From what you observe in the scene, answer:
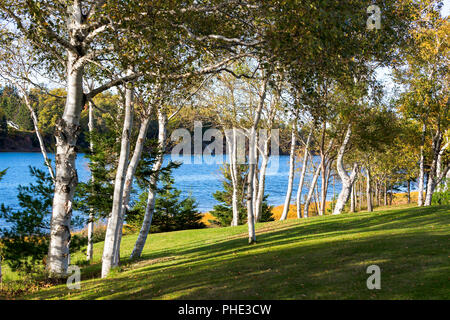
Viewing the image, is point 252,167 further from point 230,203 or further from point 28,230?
point 230,203

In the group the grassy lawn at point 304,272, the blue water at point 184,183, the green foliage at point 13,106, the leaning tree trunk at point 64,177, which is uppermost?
the green foliage at point 13,106

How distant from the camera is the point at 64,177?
955cm

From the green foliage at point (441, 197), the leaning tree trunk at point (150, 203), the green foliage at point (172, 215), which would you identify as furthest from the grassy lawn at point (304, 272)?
the green foliage at point (172, 215)

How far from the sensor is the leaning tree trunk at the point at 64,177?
9.52m

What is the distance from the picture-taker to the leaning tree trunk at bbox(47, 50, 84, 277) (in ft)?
31.2

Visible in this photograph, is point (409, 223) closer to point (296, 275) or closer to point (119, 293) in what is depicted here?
point (296, 275)

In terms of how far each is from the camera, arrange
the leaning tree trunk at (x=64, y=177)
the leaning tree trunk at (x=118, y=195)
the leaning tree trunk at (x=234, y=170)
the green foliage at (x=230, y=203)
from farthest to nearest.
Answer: the green foliage at (x=230, y=203), the leaning tree trunk at (x=234, y=170), the leaning tree trunk at (x=118, y=195), the leaning tree trunk at (x=64, y=177)

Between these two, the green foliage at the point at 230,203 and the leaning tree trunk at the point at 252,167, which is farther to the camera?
the green foliage at the point at 230,203

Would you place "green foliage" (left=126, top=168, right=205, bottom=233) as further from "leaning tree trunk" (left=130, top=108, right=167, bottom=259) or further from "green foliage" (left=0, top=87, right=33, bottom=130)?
"leaning tree trunk" (left=130, top=108, right=167, bottom=259)

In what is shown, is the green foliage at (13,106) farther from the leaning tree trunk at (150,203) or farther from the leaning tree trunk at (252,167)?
the leaning tree trunk at (252,167)

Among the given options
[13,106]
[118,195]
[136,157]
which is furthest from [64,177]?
[13,106]

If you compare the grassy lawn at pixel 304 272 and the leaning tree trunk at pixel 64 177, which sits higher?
the leaning tree trunk at pixel 64 177

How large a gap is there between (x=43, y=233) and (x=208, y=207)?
35940 millimetres
